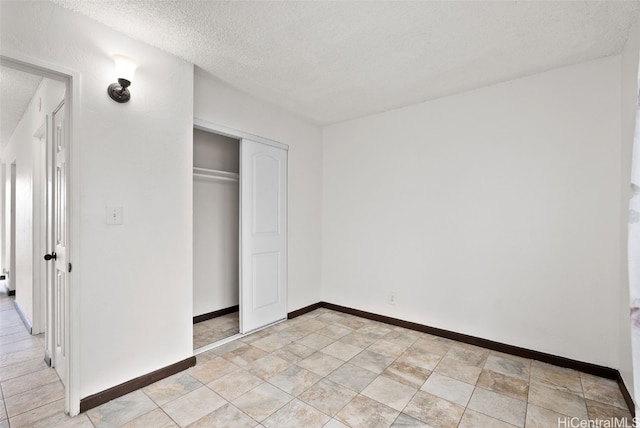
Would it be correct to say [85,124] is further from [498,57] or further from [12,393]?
[498,57]

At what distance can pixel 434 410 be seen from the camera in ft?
6.37

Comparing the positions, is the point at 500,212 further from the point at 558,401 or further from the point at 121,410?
the point at 121,410

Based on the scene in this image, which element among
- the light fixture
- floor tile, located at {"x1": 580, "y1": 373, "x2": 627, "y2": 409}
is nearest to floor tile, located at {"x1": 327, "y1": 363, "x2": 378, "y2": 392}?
floor tile, located at {"x1": 580, "y1": 373, "x2": 627, "y2": 409}

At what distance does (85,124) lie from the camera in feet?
6.29

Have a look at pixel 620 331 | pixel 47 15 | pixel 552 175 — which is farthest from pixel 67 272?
pixel 620 331

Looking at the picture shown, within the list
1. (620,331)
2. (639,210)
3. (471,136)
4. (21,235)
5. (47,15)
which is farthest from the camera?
(21,235)

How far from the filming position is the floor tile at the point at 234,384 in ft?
6.93

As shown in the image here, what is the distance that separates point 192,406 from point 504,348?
8.65 ft

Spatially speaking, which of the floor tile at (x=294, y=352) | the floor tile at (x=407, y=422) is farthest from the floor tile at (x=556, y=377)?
the floor tile at (x=294, y=352)

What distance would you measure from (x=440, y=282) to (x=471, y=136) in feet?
4.95

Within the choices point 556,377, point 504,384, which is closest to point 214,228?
point 504,384

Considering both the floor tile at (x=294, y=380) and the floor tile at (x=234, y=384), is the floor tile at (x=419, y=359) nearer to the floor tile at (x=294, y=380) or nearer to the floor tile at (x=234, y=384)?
the floor tile at (x=294, y=380)

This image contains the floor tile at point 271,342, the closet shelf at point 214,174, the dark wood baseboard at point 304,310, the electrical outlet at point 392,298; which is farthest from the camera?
the dark wood baseboard at point 304,310

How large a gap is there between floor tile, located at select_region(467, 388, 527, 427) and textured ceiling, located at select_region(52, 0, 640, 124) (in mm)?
2486
